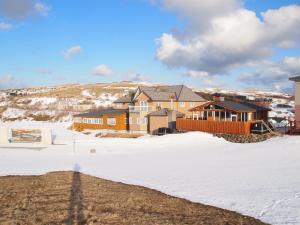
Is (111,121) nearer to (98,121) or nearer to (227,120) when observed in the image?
(98,121)

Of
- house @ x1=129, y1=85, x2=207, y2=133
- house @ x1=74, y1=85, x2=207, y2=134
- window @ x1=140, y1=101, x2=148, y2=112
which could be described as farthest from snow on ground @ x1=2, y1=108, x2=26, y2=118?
window @ x1=140, y1=101, x2=148, y2=112

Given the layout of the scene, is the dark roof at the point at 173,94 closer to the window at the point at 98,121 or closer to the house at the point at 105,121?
the house at the point at 105,121

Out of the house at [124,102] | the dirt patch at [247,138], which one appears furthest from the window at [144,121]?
the dirt patch at [247,138]

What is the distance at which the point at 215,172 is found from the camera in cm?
2123

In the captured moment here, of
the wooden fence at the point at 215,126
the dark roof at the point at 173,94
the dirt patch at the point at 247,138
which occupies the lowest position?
the dirt patch at the point at 247,138

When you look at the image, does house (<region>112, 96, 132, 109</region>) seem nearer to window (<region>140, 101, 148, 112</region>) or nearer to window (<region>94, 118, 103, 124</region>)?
window (<region>94, 118, 103, 124</region>)

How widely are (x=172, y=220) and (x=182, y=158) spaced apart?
15.8 meters

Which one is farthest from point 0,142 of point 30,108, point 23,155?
point 30,108

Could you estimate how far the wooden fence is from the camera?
119ft

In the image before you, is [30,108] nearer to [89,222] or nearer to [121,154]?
[121,154]

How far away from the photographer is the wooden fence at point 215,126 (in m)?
36.4

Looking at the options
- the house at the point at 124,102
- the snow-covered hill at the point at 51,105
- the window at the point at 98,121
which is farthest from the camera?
the snow-covered hill at the point at 51,105

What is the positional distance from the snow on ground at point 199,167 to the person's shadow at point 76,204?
2817 mm

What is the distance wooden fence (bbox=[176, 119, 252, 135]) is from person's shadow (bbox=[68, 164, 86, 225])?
2101 cm
